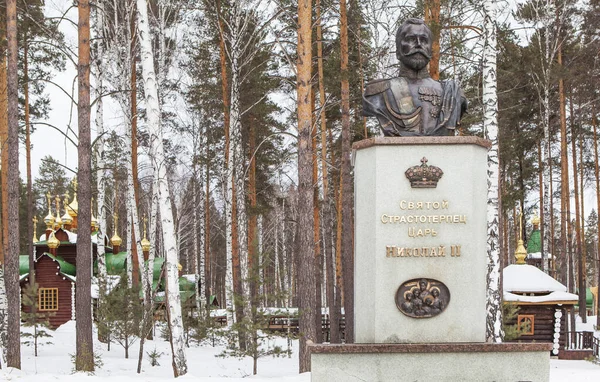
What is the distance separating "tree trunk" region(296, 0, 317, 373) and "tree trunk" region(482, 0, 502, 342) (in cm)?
318


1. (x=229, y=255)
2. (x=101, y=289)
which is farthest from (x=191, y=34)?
(x=101, y=289)

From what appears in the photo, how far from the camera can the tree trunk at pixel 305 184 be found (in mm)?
12055

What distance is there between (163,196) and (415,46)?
5579 millimetres

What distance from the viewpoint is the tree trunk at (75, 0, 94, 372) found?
1259cm

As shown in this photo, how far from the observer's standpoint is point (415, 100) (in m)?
8.01

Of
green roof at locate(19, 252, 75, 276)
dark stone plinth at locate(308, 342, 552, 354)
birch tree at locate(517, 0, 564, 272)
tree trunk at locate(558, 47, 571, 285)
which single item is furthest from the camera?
green roof at locate(19, 252, 75, 276)

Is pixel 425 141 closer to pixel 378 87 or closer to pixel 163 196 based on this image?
Answer: pixel 378 87

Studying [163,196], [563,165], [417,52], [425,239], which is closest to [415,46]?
[417,52]

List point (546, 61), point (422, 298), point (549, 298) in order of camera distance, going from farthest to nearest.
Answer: point (546, 61)
point (549, 298)
point (422, 298)

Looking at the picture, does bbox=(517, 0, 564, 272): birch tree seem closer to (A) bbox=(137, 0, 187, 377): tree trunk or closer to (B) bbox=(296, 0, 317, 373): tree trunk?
(B) bbox=(296, 0, 317, 373): tree trunk

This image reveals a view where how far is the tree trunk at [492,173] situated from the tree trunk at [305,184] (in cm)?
318

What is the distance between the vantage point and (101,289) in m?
17.8

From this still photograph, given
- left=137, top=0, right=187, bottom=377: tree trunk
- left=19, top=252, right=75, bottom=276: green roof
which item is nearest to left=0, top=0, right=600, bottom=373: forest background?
left=137, top=0, right=187, bottom=377: tree trunk

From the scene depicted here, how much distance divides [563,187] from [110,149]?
75.3 ft
